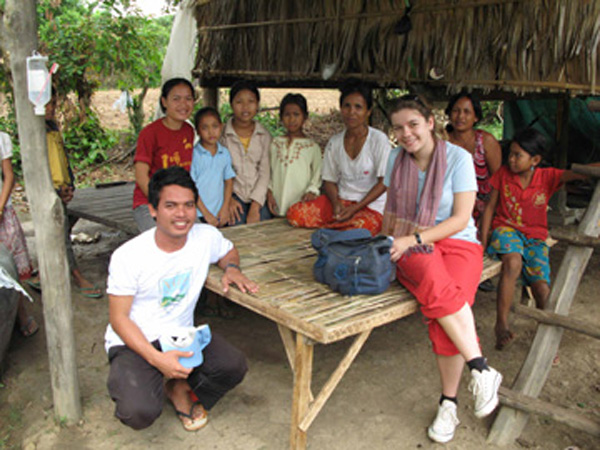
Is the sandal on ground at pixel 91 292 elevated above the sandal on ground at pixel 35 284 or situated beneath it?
situated beneath

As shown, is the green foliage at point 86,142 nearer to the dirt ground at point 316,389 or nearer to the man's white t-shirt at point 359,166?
the dirt ground at point 316,389

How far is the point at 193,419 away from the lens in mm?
2896

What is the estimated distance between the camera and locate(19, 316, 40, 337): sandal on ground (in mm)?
3746

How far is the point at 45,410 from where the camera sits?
3004mm

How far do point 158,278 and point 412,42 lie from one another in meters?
2.70

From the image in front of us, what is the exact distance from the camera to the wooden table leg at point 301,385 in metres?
2.45

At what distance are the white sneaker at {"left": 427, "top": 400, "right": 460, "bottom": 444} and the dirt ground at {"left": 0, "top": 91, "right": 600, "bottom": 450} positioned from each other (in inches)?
2.8

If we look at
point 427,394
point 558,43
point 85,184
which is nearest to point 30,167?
point 427,394

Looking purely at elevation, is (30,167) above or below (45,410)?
above

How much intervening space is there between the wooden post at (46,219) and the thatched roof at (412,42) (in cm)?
262

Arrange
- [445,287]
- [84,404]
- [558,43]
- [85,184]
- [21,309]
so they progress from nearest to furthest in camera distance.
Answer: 1. [445,287]
2. [84,404]
3. [558,43]
4. [21,309]
5. [85,184]

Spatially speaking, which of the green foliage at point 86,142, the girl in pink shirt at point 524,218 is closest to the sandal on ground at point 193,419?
the girl in pink shirt at point 524,218

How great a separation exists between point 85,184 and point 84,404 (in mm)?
5920

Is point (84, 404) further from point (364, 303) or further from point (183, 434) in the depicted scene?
point (364, 303)
